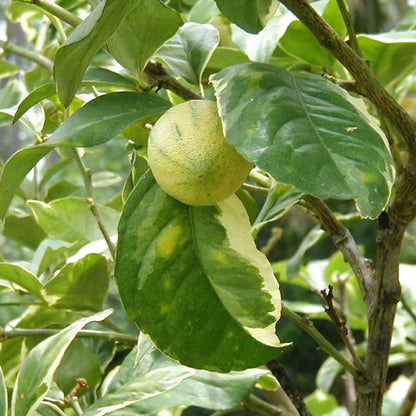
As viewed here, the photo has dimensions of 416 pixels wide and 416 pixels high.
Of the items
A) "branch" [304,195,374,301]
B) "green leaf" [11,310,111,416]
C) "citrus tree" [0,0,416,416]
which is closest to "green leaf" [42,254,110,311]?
"citrus tree" [0,0,416,416]

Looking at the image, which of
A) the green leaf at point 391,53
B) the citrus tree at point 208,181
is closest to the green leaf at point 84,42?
the citrus tree at point 208,181

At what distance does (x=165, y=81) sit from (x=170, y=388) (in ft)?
0.80

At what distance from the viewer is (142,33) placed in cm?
50

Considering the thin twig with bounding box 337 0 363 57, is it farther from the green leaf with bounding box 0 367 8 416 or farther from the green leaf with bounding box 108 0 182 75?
the green leaf with bounding box 0 367 8 416

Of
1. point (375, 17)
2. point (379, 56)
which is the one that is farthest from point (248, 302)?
point (375, 17)

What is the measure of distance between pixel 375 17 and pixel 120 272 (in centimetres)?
353

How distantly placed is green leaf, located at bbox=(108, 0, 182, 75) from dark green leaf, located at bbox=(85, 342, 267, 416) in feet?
0.78

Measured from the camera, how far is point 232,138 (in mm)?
397

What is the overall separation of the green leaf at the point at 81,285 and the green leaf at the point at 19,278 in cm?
1

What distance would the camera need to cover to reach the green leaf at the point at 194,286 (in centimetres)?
46

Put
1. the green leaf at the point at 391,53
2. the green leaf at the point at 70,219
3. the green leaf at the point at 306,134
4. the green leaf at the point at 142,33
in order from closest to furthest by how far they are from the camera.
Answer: the green leaf at the point at 306,134
the green leaf at the point at 142,33
the green leaf at the point at 391,53
the green leaf at the point at 70,219

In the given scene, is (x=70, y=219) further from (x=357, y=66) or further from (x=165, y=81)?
(x=357, y=66)

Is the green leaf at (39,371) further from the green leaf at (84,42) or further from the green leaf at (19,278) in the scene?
the green leaf at (84,42)

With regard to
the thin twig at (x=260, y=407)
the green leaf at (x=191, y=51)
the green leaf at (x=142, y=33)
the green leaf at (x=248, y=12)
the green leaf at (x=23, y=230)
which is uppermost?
the green leaf at (x=248, y=12)
